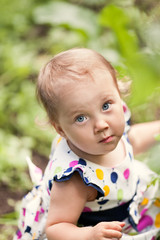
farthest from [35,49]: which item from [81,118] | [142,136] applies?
[81,118]

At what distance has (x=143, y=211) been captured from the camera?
1.47 m

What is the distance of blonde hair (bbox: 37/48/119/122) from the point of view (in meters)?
1.16

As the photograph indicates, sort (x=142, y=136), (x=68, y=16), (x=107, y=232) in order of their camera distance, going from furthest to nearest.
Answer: (x=68, y=16) → (x=142, y=136) → (x=107, y=232)

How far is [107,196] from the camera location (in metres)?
1.30

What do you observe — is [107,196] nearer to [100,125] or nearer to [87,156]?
[87,156]

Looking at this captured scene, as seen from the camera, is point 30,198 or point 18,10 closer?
point 30,198

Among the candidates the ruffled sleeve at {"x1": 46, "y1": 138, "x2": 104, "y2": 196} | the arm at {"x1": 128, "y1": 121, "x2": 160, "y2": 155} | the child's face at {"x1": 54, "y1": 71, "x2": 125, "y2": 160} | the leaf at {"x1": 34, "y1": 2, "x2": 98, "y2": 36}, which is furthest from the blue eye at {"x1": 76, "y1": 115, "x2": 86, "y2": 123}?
A: the leaf at {"x1": 34, "y1": 2, "x2": 98, "y2": 36}

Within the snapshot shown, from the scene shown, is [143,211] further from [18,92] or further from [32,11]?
[32,11]

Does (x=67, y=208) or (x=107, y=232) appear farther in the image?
(x=67, y=208)

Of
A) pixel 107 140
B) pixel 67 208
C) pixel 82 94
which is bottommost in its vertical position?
pixel 67 208

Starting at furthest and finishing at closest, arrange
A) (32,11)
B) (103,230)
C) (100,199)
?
1. (32,11)
2. (100,199)
3. (103,230)

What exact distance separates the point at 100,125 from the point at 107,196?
267 mm

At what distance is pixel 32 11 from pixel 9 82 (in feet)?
3.32

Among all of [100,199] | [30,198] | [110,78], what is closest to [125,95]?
[110,78]
